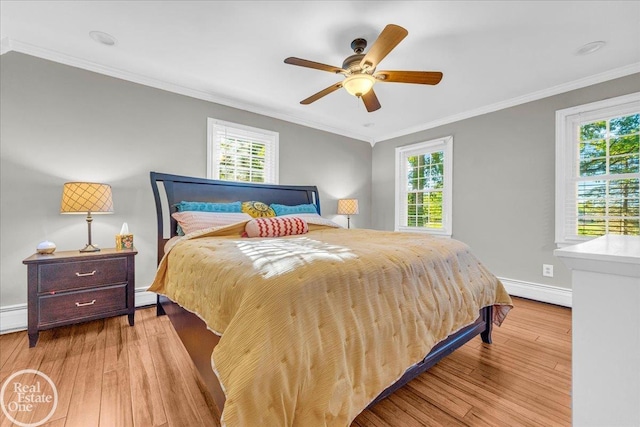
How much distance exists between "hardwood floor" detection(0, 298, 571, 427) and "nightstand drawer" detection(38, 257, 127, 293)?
1.42 ft

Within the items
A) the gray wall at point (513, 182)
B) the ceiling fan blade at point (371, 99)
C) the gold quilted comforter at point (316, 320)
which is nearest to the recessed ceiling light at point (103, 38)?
the gold quilted comforter at point (316, 320)

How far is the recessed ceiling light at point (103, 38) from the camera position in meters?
2.21

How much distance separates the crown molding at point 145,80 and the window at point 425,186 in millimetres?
1583

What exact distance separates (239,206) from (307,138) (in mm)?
1842

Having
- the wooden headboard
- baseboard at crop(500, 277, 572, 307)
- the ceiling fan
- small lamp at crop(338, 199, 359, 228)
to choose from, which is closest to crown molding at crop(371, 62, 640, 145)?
small lamp at crop(338, 199, 359, 228)

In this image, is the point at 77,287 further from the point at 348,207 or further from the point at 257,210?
the point at 348,207

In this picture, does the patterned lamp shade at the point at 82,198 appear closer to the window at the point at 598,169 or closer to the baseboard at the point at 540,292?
the baseboard at the point at 540,292

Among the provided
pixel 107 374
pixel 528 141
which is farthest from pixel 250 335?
pixel 528 141

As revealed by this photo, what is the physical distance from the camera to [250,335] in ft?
3.02

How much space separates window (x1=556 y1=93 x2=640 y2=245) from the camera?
108 inches

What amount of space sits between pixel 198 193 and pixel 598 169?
438 centimetres

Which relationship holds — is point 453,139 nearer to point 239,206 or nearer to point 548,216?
point 548,216

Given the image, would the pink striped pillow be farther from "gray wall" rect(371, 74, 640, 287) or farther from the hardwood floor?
"gray wall" rect(371, 74, 640, 287)

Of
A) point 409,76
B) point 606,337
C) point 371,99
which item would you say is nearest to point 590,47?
point 409,76
